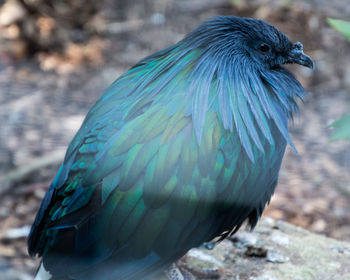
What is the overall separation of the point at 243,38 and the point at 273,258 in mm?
1082

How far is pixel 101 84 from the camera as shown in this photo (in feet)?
15.7

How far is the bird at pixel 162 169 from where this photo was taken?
181 centimetres

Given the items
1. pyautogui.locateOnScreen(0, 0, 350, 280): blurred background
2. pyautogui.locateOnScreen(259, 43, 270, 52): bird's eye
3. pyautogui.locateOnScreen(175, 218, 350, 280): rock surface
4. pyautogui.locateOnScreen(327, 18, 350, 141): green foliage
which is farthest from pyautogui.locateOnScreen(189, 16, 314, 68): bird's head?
pyautogui.locateOnScreen(175, 218, 350, 280): rock surface

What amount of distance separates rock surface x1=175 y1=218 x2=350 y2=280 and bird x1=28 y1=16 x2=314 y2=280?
12.7 inches

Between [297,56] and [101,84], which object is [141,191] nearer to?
[297,56]

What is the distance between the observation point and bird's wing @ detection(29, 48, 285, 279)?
5.90 feet

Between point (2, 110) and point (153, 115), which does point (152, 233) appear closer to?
point (153, 115)

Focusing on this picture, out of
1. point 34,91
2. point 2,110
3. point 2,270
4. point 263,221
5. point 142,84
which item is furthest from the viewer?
point 34,91

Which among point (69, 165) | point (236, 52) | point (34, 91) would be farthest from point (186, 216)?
point (34, 91)

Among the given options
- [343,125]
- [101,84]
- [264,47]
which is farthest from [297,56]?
[101,84]

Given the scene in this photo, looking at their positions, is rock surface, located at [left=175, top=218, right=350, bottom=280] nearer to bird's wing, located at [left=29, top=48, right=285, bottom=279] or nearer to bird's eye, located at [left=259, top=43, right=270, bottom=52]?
bird's wing, located at [left=29, top=48, right=285, bottom=279]

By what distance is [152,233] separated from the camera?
1.84m

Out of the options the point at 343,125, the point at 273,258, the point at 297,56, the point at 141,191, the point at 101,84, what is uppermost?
the point at 297,56

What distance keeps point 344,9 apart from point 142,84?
3.44m
